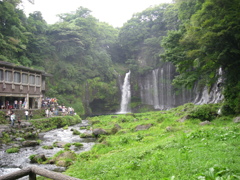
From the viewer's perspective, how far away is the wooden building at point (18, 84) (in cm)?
2333

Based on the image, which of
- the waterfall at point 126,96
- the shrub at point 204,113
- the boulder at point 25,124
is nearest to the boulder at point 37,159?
the boulder at point 25,124

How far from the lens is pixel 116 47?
58.6 meters

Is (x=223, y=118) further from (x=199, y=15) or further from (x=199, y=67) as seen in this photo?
(x=199, y=15)

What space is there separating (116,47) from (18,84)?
3748 centimetres

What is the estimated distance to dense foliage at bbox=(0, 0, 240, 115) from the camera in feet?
44.5

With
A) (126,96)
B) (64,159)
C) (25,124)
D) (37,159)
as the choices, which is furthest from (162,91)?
(37,159)

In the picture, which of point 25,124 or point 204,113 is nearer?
point 204,113

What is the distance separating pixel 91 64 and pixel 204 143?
41829 millimetres

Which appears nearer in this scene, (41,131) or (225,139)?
(225,139)

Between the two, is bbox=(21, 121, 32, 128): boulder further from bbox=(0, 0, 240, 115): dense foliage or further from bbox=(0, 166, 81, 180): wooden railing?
bbox=(0, 166, 81, 180): wooden railing

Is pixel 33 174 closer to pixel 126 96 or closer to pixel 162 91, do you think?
pixel 126 96

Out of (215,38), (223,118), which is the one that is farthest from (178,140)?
(215,38)

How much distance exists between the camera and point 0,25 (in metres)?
31.9

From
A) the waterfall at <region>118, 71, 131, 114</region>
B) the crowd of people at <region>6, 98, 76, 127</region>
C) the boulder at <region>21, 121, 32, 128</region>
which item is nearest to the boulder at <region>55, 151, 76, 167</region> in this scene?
the crowd of people at <region>6, 98, 76, 127</region>
